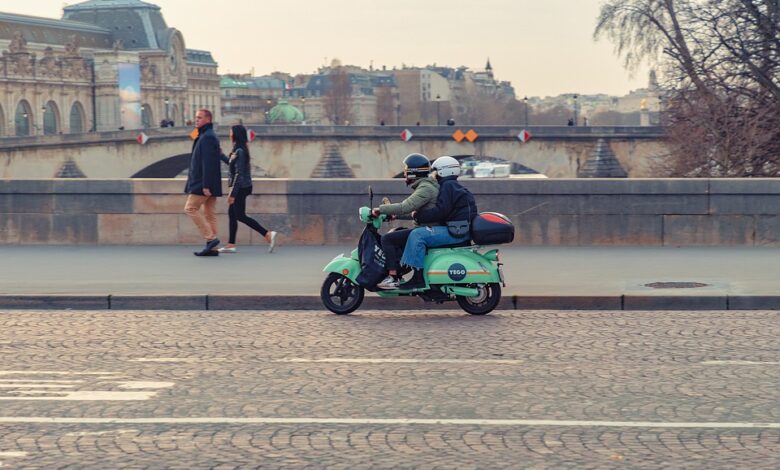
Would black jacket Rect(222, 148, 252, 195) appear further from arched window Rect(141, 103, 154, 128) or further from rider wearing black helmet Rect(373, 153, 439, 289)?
arched window Rect(141, 103, 154, 128)

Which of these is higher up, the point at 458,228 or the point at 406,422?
the point at 458,228

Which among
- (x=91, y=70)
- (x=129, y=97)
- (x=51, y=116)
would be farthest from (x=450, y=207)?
(x=91, y=70)

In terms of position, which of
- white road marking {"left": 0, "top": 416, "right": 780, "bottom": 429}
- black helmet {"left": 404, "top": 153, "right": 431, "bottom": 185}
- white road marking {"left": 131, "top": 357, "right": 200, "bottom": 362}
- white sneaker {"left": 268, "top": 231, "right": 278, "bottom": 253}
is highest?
black helmet {"left": 404, "top": 153, "right": 431, "bottom": 185}

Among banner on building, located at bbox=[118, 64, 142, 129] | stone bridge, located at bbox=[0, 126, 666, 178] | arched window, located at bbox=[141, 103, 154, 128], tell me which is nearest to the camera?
stone bridge, located at bbox=[0, 126, 666, 178]

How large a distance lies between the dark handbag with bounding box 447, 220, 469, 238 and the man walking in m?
4.97

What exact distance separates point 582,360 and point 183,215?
30.7ft

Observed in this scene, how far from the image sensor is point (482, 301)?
38.3 feet

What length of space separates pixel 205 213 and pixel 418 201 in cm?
518

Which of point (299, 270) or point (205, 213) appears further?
point (205, 213)

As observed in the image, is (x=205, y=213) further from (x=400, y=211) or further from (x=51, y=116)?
(x=51, y=116)

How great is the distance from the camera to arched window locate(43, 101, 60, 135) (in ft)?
432

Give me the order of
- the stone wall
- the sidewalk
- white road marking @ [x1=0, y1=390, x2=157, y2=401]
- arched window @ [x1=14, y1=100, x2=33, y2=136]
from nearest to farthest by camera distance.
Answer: white road marking @ [x1=0, y1=390, x2=157, y2=401], the sidewalk, the stone wall, arched window @ [x1=14, y1=100, x2=33, y2=136]

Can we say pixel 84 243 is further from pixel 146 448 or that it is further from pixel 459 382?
pixel 146 448

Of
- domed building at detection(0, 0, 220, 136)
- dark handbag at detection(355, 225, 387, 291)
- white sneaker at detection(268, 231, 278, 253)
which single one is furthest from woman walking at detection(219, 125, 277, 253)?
domed building at detection(0, 0, 220, 136)
